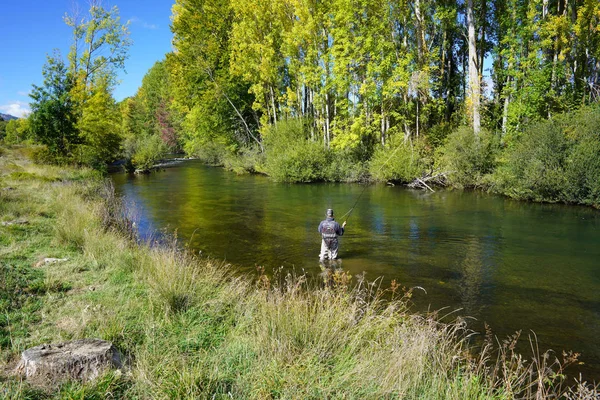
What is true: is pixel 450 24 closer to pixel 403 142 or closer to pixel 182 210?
pixel 403 142

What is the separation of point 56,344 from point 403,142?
2489cm

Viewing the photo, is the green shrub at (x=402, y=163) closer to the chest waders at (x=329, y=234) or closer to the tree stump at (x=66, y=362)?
the chest waders at (x=329, y=234)

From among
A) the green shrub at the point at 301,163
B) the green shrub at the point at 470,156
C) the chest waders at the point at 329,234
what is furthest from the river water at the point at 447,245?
the green shrub at the point at 301,163

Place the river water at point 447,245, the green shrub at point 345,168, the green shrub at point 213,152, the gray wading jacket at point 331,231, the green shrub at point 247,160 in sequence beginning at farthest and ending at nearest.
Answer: the green shrub at point 213,152
the green shrub at point 247,160
the green shrub at point 345,168
the gray wading jacket at point 331,231
the river water at point 447,245

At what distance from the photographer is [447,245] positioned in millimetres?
12844

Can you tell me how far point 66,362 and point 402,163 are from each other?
955 inches

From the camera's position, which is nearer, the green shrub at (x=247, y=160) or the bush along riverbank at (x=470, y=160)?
the bush along riverbank at (x=470, y=160)

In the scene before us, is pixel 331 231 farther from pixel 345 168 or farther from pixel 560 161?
pixel 345 168

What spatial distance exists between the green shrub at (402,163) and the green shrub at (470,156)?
2.09 metres

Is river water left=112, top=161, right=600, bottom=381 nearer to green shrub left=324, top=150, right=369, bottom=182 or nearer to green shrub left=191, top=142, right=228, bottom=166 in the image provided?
green shrub left=324, top=150, right=369, bottom=182

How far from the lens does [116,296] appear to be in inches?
253

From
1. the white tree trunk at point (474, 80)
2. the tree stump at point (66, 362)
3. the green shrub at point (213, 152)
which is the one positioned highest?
the white tree trunk at point (474, 80)

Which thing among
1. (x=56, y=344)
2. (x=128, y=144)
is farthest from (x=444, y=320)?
(x=128, y=144)

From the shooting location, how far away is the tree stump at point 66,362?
12.4ft
